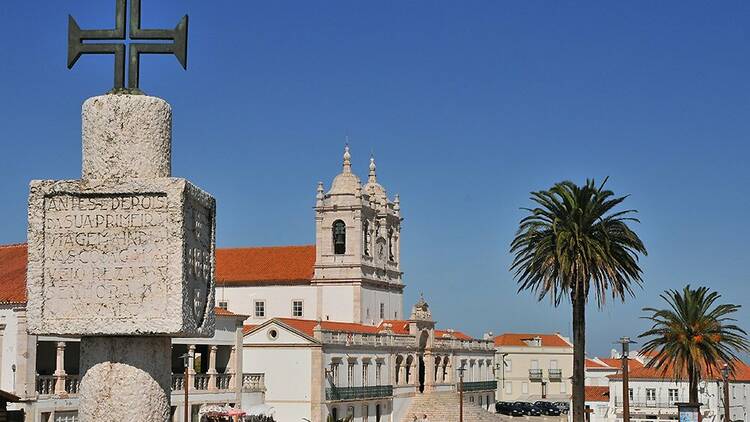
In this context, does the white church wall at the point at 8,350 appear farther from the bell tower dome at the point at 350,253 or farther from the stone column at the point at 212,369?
the bell tower dome at the point at 350,253

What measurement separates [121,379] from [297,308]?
A: 75.0 m

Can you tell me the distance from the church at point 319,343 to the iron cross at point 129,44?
3078cm

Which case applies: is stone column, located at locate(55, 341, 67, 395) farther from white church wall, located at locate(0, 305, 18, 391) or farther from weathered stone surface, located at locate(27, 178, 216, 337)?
weathered stone surface, located at locate(27, 178, 216, 337)

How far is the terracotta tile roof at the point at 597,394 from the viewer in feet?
270

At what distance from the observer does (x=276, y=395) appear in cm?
6212

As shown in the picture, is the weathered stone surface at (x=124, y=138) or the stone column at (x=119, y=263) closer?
the stone column at (x=119, y=263)

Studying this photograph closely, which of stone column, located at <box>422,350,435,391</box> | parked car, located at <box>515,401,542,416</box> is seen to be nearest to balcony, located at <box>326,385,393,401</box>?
stone column, located at <box>422,350,435,391</box>

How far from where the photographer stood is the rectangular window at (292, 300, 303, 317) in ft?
276

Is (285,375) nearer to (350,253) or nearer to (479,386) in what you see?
(350,253)

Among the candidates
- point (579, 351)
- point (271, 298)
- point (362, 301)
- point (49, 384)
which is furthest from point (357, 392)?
point (579, 351)

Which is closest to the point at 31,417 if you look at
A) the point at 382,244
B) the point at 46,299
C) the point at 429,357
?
the point at 46,299

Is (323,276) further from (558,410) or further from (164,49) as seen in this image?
(164,49)

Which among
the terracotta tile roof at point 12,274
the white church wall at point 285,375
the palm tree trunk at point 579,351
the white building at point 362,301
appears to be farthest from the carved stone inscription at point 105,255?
the white building at point 362,301

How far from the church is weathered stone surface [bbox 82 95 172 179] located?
31.0m
